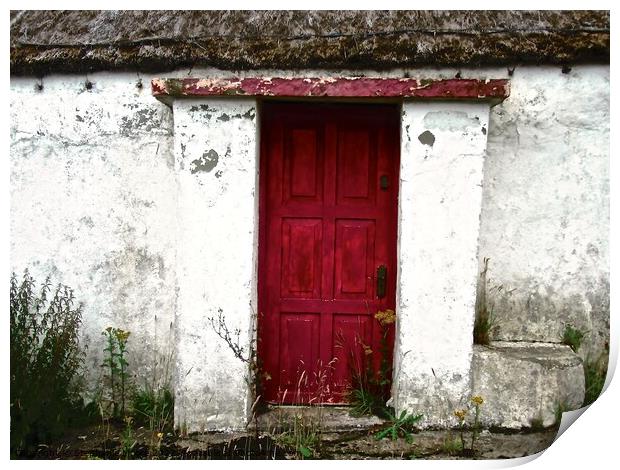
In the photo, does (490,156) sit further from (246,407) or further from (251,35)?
(246,407)

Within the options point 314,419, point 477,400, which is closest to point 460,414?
point 477,400

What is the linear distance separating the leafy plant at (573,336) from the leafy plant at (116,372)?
313 cm

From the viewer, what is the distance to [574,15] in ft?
14.6

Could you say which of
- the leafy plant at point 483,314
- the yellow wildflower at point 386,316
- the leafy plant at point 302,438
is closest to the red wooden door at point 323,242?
the yellow wildflower at point 386,316

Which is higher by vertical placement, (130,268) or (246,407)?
(130,268)

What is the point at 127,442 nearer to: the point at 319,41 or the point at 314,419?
the point at 314,419

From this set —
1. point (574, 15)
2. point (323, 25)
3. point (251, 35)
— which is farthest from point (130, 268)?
point (574, 15)

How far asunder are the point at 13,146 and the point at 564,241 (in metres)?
3.99

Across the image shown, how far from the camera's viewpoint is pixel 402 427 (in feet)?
14.0

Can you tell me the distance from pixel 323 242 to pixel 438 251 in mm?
867

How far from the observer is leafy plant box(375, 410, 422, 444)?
4.23 metres

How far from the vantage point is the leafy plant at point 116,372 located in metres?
4.57

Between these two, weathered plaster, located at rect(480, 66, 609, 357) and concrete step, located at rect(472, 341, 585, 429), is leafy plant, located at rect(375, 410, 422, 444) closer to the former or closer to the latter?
concrete step, located at rect(472, 341, 585, 429)

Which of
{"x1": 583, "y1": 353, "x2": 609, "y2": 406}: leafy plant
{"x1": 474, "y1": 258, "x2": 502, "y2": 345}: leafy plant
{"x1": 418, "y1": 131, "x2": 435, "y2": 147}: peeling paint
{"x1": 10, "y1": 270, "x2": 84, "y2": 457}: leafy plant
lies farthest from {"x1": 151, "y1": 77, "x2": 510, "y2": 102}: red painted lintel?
{"x1": 583, "y1": 353, "x2": 609, "y2": 406}: leafy plant
